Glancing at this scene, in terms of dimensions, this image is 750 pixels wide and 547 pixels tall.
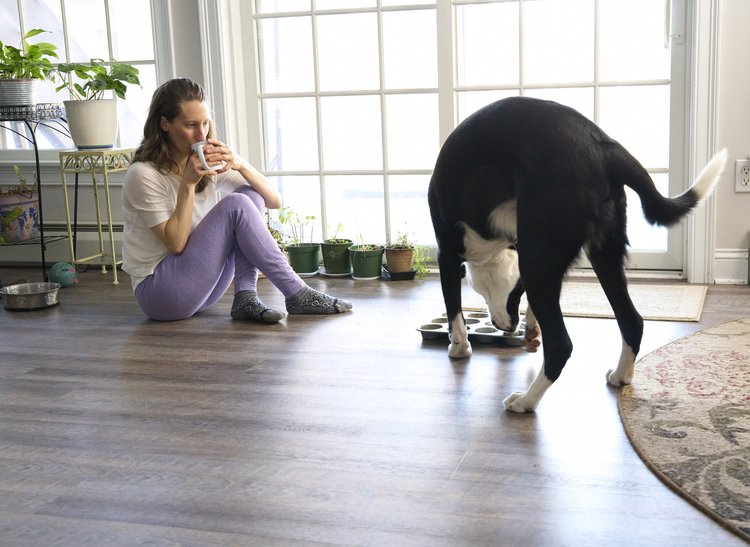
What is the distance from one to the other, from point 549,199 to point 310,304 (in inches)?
56.1

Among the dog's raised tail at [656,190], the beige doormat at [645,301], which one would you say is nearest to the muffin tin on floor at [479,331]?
the beige doormat at [645,301]

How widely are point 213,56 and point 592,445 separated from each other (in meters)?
2.81

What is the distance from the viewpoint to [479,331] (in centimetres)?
273

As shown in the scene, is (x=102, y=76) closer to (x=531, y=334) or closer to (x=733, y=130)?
(x=531, y=334)

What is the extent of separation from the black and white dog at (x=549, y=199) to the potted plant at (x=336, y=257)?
1572 mm

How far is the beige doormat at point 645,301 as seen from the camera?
→ 2.97m

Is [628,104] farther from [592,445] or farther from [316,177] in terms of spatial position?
[592,445]

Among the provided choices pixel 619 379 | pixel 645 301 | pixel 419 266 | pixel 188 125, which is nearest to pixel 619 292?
pixel 619 379

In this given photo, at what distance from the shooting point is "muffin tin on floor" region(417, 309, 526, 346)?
2670 millimetres

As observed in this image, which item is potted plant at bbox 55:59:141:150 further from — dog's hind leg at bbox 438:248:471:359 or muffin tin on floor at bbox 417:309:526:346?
dog's hind leg at bbox 438:248:471:359

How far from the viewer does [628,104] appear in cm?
356

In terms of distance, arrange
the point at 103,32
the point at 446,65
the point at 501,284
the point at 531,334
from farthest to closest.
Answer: the point at 103,32, the point at 446,65, the point at 531,334, the point at 501,284

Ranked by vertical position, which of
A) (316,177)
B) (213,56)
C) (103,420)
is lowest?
(103,420)

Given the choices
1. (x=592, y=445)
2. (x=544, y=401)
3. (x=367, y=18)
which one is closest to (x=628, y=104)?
(x=367, y=18)
